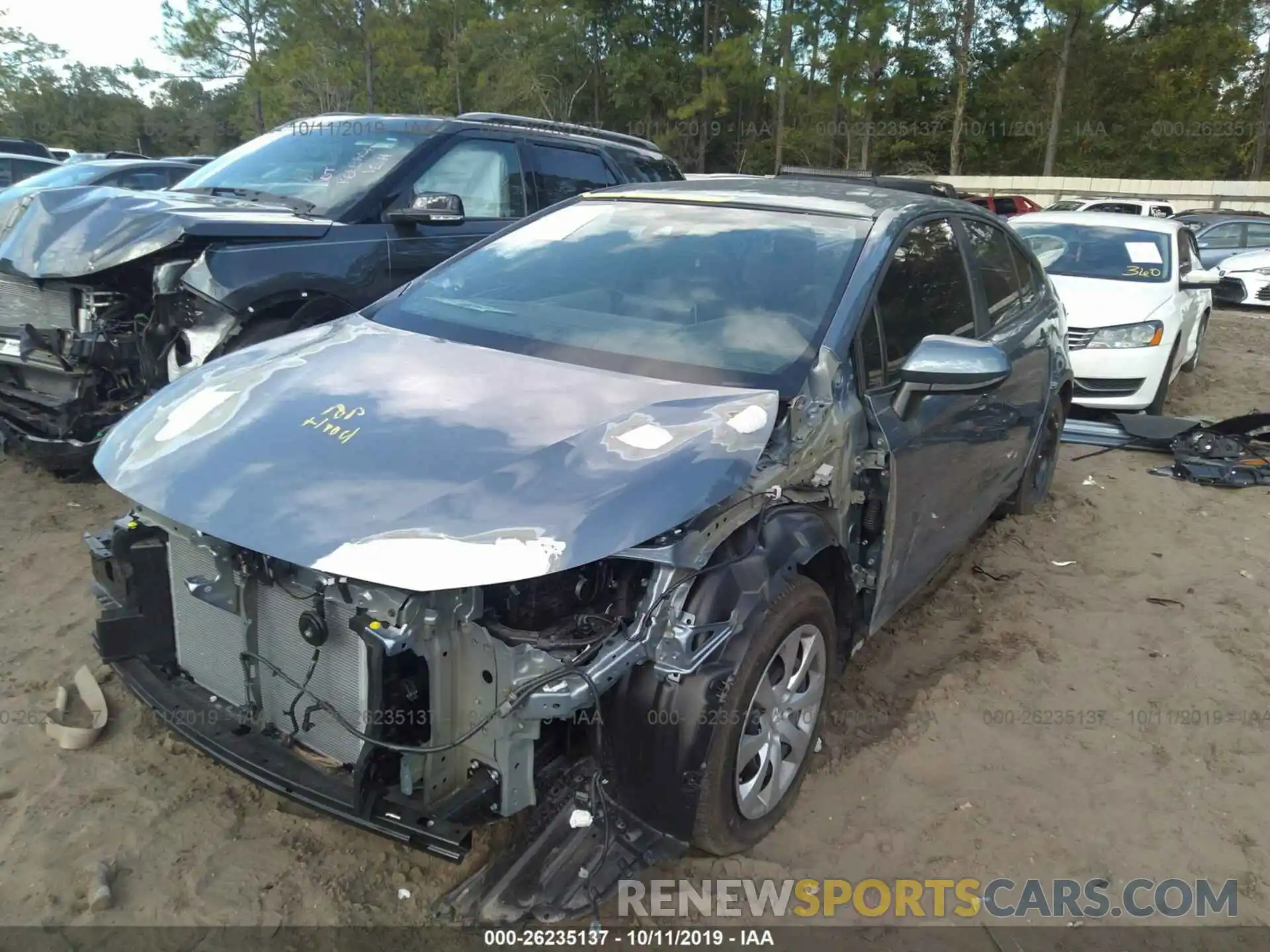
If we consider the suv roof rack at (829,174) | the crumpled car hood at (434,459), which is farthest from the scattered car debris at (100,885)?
the suv roof rack at (829,174)

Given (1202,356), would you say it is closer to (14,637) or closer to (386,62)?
(14,637)

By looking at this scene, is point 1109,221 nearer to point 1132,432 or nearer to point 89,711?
point 1132,432

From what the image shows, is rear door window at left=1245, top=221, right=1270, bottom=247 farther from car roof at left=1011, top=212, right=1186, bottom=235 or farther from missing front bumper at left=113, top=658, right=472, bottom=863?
missing front bumper at left=113, top=658, right=472, bottom=863

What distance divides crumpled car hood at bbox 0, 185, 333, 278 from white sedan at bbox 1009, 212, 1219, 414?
18.4ft

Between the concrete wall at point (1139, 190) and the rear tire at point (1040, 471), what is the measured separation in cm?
2678

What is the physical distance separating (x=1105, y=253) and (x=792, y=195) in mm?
5953

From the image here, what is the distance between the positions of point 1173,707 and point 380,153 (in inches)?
198

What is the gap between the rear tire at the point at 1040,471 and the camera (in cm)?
509

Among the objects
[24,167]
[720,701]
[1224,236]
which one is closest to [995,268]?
[720,701]

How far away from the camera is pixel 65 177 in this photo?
773 centimetres

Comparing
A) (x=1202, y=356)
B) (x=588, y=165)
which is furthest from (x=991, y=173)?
(x=588, y=165)

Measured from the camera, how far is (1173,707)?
3498 millimetres

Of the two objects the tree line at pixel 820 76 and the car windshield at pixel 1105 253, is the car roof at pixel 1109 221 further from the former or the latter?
the tree line at pixel 820 76

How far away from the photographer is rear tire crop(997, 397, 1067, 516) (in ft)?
16.7
